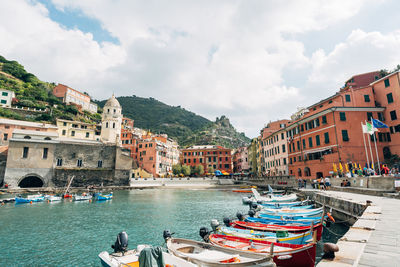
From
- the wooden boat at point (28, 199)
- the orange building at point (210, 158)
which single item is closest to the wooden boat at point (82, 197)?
the wooden boat at point (28, 199)

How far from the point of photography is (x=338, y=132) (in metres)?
32.3

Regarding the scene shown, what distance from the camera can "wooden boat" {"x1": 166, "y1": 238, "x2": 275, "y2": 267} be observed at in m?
6.86

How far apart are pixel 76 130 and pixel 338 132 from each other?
70.4m

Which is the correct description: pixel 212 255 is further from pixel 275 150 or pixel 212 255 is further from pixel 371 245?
pixel 275 150

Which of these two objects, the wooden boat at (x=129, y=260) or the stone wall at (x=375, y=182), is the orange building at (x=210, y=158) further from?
the wooden boat at (x=129, y=260)

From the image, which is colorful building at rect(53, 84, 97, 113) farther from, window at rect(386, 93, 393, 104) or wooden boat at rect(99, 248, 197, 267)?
window at rect(386, 93, 393, 104)

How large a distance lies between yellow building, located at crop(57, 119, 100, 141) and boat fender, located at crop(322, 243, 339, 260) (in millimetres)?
75971

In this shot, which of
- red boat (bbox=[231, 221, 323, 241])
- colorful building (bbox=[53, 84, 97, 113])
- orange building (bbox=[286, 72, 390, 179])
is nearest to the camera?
red boat (bbox=[231, 221, 323, 241])

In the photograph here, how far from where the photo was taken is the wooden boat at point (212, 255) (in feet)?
22.5

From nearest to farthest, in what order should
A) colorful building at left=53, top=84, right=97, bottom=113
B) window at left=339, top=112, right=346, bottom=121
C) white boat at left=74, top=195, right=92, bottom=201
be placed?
1. window at left=339, top=112, right=346, bottom=121
2. white boat at left=74, top=195, right=92, bottom=201
3. colorful building at left=53, top=84, right=97, bottom=113

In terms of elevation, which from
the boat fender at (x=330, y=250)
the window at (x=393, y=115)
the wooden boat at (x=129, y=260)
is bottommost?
the wooden boat at (x=129, y=260)

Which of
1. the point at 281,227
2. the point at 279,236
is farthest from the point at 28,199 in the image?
the point at 279,236

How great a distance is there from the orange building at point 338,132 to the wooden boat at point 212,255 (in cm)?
2979

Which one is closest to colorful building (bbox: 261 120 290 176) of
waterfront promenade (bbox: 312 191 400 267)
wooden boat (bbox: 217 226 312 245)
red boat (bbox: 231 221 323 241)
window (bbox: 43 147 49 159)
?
red boat (bbox: 231 221 323 241)
